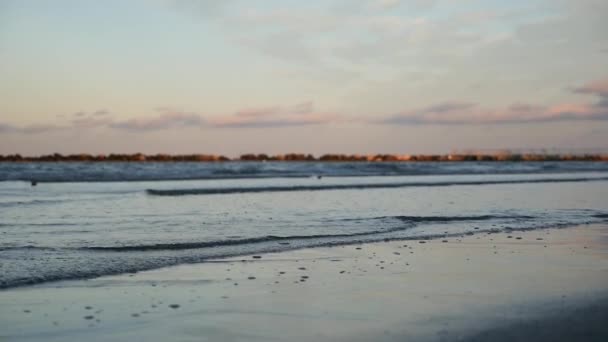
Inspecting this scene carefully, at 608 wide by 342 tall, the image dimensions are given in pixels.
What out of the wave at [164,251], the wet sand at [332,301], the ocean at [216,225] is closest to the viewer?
the wet sand at [332,301]

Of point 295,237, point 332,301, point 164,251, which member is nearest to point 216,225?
point 295,237

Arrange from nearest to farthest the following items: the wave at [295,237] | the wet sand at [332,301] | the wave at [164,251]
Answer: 1. the wet sand at [332,301]
2. the wave at [164,251]
3. the wave at [295,237]

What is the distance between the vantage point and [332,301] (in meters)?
5.68

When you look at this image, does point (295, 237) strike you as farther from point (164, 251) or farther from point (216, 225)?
point (164, 251)

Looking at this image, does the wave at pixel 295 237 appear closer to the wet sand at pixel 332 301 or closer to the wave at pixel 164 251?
the wave at pixel 164 251

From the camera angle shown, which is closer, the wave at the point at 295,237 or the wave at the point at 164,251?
the wave at the point at 164,251

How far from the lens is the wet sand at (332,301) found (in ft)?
15.4

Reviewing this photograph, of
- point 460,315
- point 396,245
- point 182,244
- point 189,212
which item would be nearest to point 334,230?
point 396,245

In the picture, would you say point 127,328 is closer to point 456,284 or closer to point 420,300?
point 420,300

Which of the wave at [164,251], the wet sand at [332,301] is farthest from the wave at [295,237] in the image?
the wet sand at [332,301]

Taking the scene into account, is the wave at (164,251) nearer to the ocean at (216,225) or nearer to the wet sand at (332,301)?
the ocean at (216,225)

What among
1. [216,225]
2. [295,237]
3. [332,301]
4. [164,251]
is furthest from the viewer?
[216,225]

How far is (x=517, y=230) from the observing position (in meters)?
11.7

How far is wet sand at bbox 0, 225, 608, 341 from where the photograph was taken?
4.68m
